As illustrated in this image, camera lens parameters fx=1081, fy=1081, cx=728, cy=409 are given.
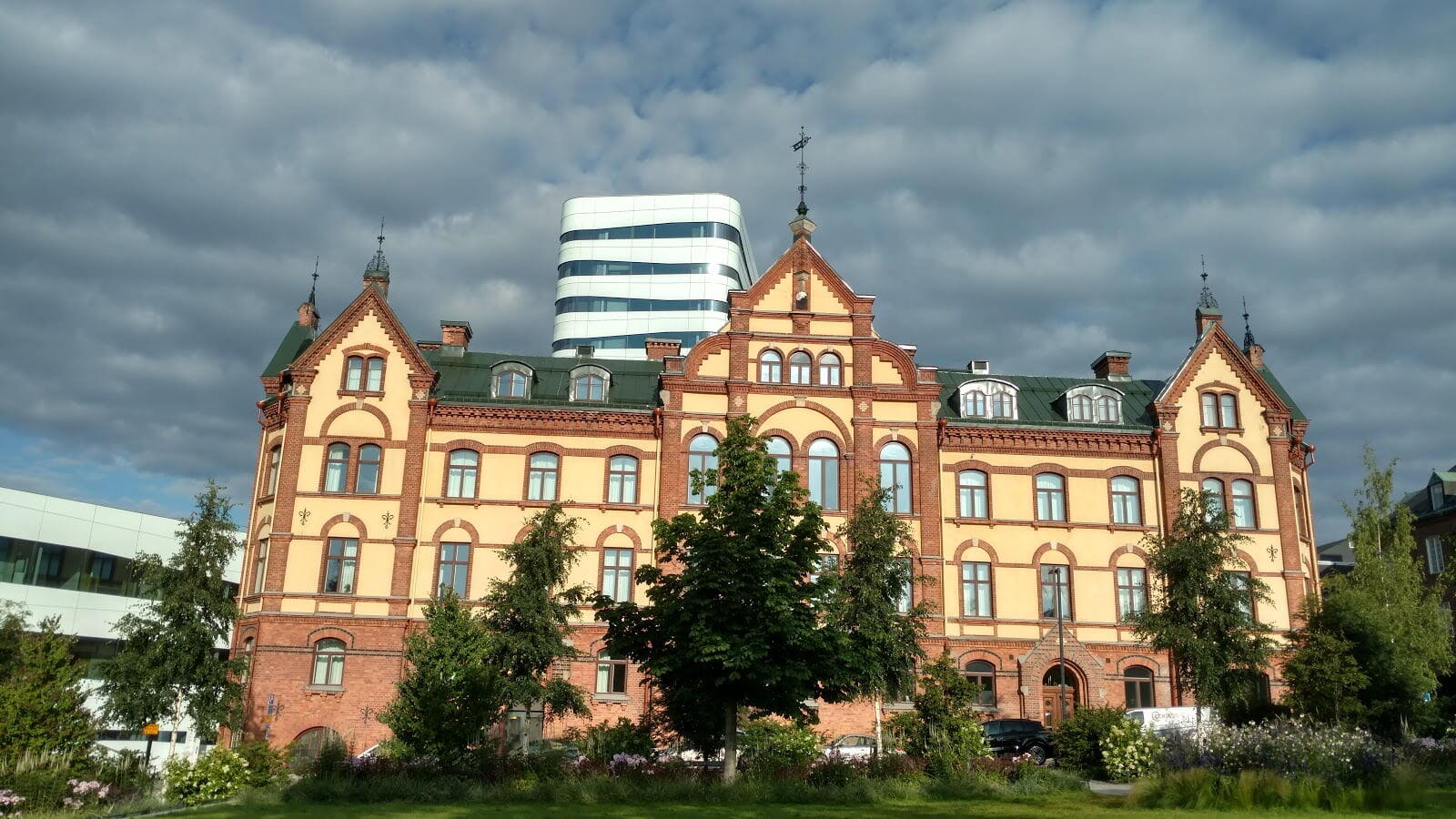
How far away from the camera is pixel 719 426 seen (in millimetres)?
43875

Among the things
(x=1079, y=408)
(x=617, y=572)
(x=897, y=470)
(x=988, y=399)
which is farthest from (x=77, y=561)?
(x=1079, y=408)

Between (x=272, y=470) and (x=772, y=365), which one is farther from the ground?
(x=772, y=365)

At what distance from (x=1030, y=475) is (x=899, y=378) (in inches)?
265

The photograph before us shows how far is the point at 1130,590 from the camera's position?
144 ft

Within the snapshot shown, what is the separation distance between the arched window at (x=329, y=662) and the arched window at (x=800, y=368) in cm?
2038

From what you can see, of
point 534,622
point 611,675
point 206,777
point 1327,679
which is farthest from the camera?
point 611,675

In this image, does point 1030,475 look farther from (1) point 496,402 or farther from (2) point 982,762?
(1) point 496,402

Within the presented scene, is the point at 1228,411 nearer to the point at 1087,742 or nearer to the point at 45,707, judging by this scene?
the point at 1087,742

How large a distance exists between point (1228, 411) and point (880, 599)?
21.0 m

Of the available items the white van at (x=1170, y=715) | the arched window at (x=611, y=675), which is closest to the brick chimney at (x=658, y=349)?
the arched window at (x=611, y=675)

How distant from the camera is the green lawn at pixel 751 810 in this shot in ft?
68.0

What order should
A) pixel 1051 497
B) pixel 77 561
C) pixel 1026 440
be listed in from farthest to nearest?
pixel 77 561
pixel 1026 440
pixel 1051 497

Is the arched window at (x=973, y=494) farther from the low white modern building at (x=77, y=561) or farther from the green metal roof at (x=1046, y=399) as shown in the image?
the low white modern building at (x=77, y=561)

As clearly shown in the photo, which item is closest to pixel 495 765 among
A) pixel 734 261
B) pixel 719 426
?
pixel 719 426
